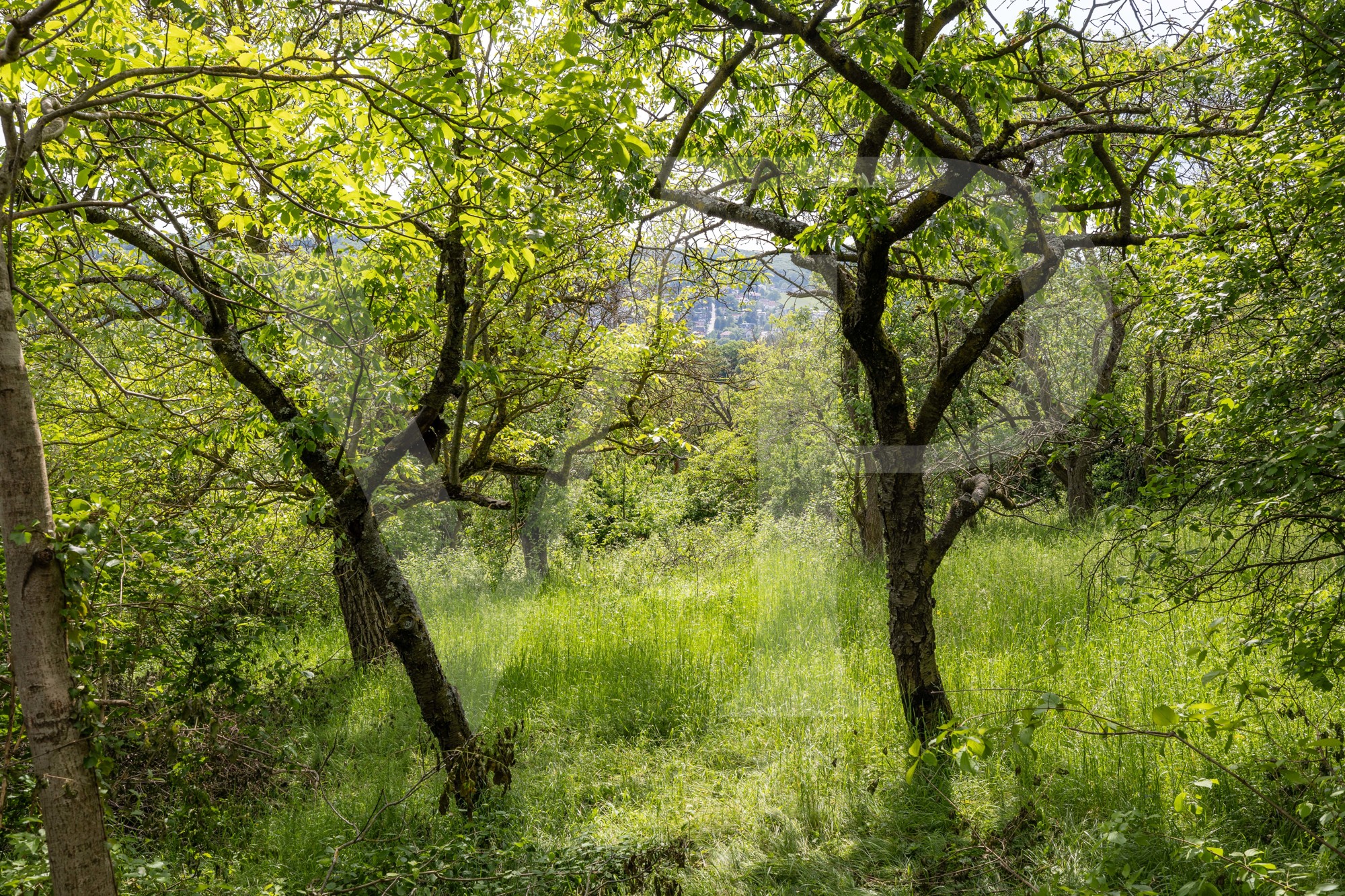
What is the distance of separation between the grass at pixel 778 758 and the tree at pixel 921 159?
0.71m

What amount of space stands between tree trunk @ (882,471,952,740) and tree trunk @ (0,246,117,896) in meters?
3.80

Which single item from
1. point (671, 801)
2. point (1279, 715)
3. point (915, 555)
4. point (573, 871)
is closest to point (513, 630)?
point (671, 801)

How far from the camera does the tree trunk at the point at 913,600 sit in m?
4.45

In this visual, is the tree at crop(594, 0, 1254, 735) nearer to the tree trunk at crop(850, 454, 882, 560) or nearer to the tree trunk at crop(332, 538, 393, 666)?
the tree trunk at crop(850, 454, 882, 560)

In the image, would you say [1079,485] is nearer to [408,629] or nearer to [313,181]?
[408,629]

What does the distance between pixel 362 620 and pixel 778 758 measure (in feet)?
15.6

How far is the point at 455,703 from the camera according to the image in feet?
16.1

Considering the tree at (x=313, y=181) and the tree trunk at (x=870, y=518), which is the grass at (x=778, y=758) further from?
the tree trunk at (x=870, y=518)

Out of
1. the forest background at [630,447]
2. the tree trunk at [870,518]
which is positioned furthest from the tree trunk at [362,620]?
the tree trunk at [870,518]

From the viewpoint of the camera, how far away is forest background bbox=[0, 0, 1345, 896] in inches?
103

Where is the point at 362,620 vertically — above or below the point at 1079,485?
below

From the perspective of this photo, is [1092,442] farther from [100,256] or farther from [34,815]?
[100,256]

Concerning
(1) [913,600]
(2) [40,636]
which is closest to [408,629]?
(2) [40,636]

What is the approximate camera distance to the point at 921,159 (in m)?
4.03
